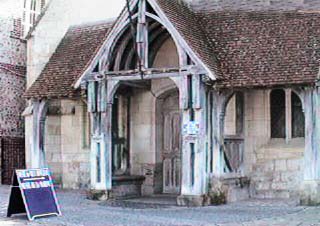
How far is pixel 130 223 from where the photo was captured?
13.6 meters

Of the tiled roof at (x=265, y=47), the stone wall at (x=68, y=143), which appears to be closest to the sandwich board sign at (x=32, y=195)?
the tiled roof at (x=265, y=47)

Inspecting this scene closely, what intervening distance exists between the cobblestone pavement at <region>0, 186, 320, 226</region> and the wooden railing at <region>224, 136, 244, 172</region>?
1.11m

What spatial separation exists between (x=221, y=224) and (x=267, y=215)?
1.86 m

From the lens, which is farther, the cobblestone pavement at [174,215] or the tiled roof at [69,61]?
the tiled roof at [69,61]

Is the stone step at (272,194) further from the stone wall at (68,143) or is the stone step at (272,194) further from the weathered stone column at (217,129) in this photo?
the stone wall at (68,143)

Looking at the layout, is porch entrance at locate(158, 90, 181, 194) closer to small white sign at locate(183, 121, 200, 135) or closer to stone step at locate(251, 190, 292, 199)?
stone step at locate(251, 190, 292, 199)

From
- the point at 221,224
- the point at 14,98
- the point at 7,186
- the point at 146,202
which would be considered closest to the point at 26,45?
the point at 14,98

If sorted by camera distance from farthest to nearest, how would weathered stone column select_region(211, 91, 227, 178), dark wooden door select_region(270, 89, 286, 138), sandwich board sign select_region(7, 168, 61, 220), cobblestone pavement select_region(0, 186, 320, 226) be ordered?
1. dark wooden door select_region(270, 89, 286, 138)
2. weathered stone column select_region(211, 91, 227, 178)
3. sandwich board sign select_region(7, 168, 61, 220)
4. cobblestone pavement select_region(0, 186, 320, 226)

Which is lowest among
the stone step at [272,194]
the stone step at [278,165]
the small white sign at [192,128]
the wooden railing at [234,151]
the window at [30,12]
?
the stone step at [272,194]

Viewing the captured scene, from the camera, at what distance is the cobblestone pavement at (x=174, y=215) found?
13.6 meters

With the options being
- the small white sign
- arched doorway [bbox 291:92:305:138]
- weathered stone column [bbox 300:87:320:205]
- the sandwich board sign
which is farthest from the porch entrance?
the sandwich board sign

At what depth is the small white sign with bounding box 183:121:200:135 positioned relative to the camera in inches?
662

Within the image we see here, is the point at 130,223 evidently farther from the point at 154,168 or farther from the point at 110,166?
the point at 154,168

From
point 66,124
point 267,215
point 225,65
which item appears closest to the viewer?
point 267,215
